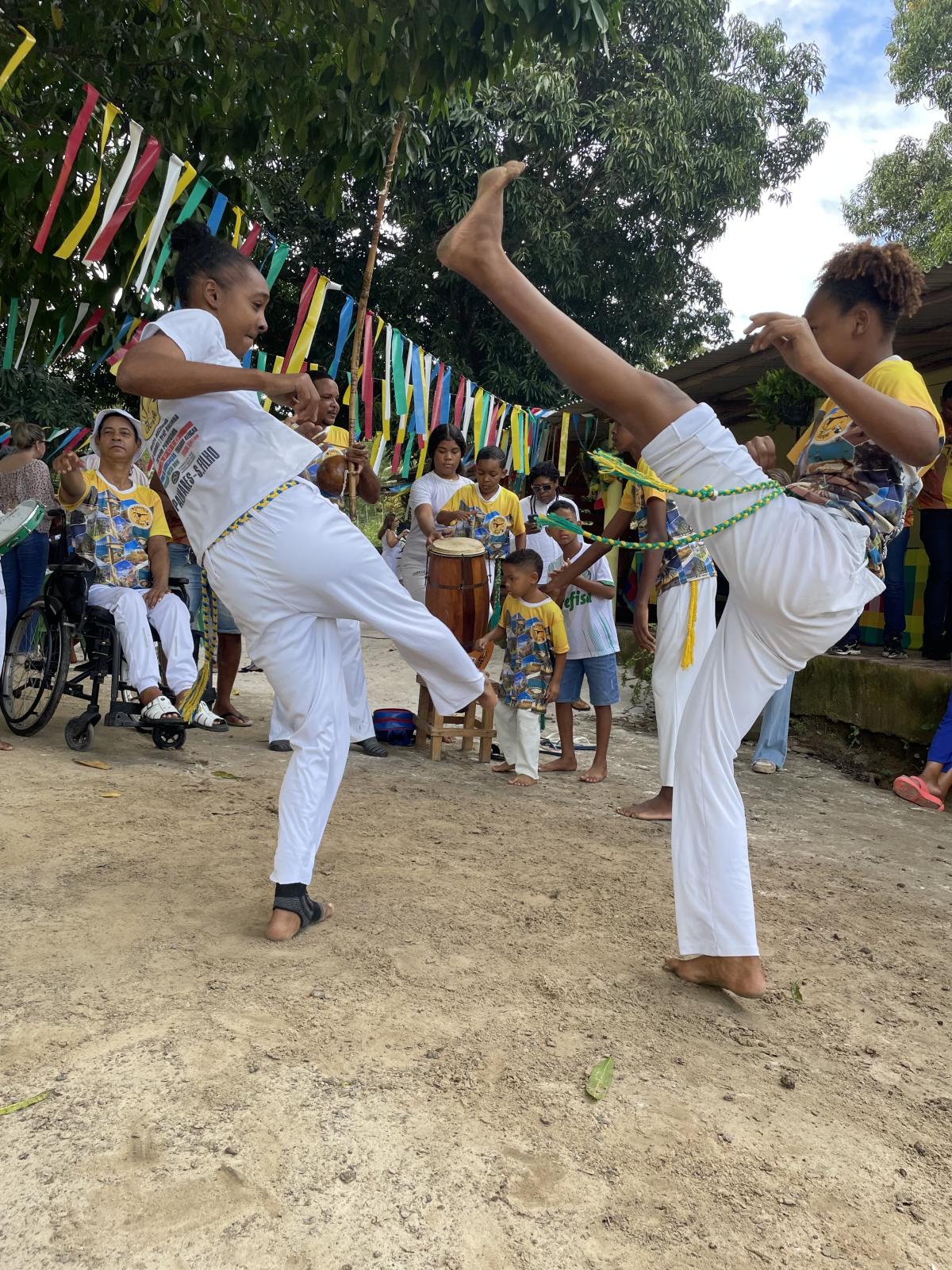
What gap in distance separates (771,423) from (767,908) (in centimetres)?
603

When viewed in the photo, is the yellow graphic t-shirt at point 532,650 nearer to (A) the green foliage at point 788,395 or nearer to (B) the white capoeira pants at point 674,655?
(B) the white capoeira pants at point 674,655

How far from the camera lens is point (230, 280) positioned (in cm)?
292

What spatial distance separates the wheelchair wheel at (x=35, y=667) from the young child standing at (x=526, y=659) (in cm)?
228

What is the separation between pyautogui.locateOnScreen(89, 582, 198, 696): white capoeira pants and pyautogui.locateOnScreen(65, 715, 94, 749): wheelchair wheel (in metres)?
0.32

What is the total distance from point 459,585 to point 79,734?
220 centimetres

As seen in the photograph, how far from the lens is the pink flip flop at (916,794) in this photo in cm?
512

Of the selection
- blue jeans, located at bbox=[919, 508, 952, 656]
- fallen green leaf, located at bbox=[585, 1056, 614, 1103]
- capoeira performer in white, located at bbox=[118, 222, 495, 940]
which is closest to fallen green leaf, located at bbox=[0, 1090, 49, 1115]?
capoeira performer in white, located at bbox=[118, 222, 495, 940]

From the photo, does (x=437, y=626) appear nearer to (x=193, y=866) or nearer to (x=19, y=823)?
(x=193, y=866)

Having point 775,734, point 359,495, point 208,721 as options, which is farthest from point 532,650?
point 208,721

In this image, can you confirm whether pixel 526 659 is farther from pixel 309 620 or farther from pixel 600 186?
pixel 600 186

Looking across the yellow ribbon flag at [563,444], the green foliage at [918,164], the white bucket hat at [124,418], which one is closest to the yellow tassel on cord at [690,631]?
the white bucket hat at [124,418]

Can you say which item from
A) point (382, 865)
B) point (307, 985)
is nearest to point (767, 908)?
point (382, 865)

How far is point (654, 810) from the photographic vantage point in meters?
4.48

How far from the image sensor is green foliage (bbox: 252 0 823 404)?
43.2 feet
